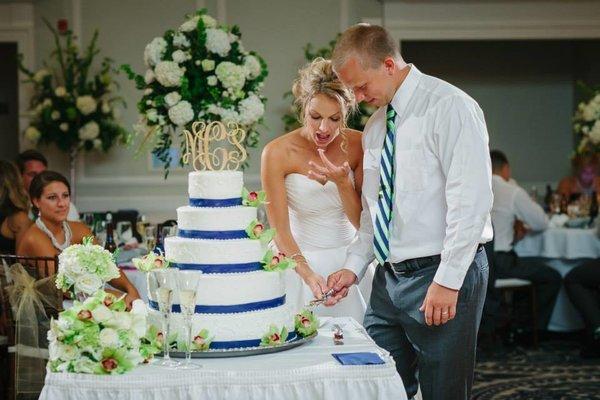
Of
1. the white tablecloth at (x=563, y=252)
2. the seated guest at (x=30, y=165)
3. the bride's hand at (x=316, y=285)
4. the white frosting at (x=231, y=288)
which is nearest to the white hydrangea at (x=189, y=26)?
the seated guest at (x=30, y=165)

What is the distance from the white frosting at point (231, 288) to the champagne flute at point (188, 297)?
15cm

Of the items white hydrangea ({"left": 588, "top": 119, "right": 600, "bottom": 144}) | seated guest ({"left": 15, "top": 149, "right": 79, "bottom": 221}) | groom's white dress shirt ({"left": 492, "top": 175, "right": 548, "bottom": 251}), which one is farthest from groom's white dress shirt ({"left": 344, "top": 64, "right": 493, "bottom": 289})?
white hydrangea ({"left": 588, "top": 119, "right": 600, "bottom": 144})

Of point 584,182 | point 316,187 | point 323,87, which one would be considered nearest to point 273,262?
point 323,87

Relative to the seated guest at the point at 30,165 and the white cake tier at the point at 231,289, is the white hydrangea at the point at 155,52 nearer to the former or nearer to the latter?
the seated guest at the point at 30,165

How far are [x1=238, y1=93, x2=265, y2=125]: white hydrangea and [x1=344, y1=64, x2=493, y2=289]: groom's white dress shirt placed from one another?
220cm

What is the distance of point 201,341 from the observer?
8.94ft

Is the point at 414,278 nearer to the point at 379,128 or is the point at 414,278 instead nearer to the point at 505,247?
the point at 379,128

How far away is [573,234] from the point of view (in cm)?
748

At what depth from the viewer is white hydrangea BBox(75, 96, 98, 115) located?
8.48m

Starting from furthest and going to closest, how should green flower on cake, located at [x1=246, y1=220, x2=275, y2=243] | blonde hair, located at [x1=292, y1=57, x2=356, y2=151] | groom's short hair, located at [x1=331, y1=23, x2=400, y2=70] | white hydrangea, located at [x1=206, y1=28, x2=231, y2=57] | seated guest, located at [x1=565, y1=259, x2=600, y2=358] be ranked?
1. seated guest, located at [x1=565, y1=259, x2=600, y2=358]
2. white hydrangea, located at [x1=206, y1=28, x2=231, y2=57]
3. blonde hair, located at [x1=292, y1=57, x2=356, y2=151]
4. groom's short hair, located at [x1=331, y1=23, x2=400, y2=70]
5. green flower on cake, located at [x1=246, y1=220, x2=275, y2=243]

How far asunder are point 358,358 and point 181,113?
2.86 m

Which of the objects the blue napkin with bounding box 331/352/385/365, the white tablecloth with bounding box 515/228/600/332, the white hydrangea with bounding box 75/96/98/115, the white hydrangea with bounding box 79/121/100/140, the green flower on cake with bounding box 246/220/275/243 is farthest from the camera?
the white hydrangea with bounding box 79/121/100/140

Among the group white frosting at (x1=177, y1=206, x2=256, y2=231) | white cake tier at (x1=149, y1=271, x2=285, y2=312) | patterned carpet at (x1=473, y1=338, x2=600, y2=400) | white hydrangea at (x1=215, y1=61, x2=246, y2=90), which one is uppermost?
white hydrangea at (x1=215, y1=61, x2=246, y2=90)

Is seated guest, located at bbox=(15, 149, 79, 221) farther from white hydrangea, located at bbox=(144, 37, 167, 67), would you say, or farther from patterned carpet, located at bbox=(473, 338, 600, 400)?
patterned carpet, located at bbox=(473, 338, 600, 400)
